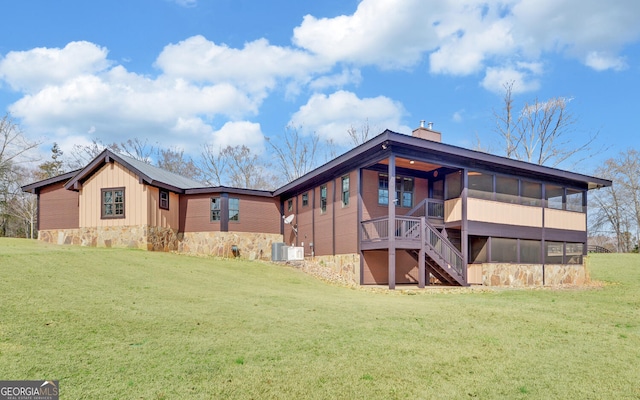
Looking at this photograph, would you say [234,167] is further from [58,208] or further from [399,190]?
[399,190]

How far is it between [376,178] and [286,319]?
11585 mm

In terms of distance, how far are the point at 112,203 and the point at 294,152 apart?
24.5 m

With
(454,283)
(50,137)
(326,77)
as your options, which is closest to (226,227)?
(454,283)

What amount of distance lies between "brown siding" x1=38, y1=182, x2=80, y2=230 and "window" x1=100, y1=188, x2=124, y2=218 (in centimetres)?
258

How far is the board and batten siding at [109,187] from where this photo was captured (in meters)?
21.1

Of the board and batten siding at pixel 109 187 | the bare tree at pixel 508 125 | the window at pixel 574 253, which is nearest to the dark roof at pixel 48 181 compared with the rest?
the board and batten siding at pixel 109 187

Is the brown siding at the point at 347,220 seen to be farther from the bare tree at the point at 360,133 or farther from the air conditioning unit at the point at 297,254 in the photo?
the bare tree at the point at 360,133

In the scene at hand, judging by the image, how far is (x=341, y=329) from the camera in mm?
7168

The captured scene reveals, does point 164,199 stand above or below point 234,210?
above

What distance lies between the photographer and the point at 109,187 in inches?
853

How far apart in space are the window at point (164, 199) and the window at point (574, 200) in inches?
Result: 855

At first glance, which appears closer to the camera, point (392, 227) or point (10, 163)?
point (392, 227)

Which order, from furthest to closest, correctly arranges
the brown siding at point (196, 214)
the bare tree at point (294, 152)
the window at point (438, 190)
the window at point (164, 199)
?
the bare tree at point (294, 152), the brown siding at point (196, 214), the window at point (164, 199), the window at point (438, 190)

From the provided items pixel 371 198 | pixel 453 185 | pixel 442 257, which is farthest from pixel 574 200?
pixel 371 198
